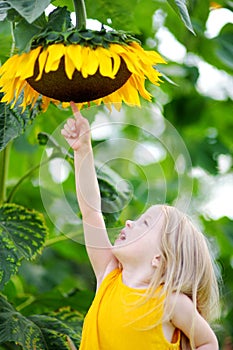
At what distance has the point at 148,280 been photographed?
127 cm

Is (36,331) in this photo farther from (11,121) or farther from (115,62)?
(115,62)

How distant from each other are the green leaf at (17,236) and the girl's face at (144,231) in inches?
9.5

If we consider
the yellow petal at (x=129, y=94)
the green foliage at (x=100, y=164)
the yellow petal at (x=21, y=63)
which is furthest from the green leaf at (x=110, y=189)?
the yellow petal at (x=21, y=63)

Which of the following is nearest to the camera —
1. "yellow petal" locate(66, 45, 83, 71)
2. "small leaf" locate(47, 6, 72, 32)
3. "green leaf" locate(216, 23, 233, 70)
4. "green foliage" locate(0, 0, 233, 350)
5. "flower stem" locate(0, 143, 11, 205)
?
"yellow petal" locate(66, 45, 83, 71)

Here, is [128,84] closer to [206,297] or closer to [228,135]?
[206,297]

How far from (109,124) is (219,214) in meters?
1.10

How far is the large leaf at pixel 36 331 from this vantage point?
1.52 metres

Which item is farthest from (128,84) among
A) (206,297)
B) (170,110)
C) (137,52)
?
(170,110)

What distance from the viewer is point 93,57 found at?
1.10 meters

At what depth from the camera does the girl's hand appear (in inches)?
49.2

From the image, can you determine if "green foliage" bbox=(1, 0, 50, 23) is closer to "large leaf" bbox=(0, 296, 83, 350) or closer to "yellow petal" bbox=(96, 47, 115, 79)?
"yellow petal" bbox=(96, 47, 115, 79)

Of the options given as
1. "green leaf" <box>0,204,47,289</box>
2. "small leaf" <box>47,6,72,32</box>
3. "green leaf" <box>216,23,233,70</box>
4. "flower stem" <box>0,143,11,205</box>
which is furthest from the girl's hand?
Result: "green leaf" <box>216,23,233,70</box>

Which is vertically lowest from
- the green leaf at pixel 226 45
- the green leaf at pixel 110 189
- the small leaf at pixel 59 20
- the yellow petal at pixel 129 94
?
the green leaf at pixel 226 45

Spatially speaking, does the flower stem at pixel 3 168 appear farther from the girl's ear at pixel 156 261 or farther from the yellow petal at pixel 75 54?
the yellow petal at pixel 75 54
